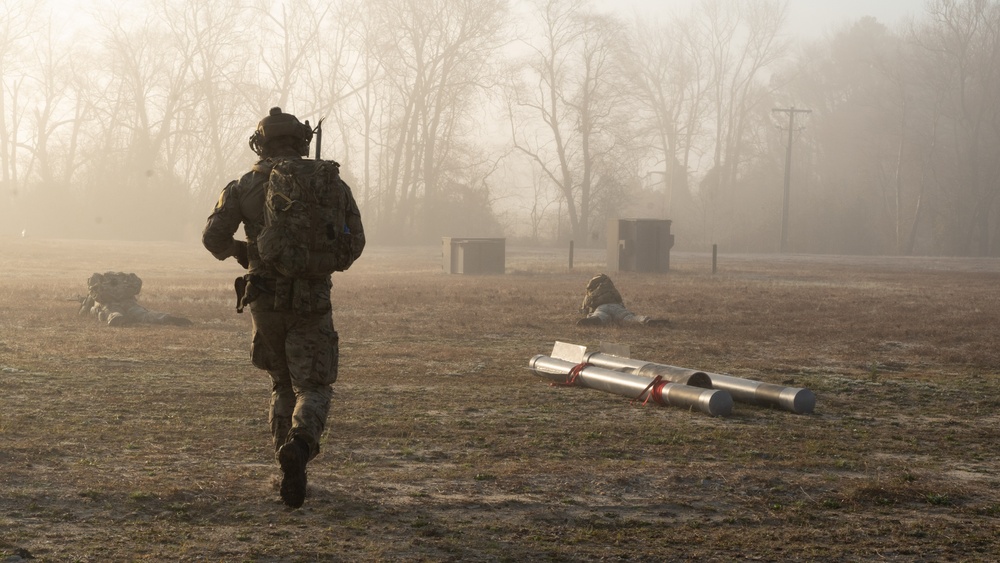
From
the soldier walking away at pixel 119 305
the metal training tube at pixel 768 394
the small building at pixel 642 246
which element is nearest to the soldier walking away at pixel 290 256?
the metal training tube at pixel 768 394

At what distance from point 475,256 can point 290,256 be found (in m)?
23.3

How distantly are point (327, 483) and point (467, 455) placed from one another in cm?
114

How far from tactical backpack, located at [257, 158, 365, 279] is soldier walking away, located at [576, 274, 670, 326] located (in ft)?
33.3

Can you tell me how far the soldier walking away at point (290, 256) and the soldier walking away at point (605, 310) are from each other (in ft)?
32.9

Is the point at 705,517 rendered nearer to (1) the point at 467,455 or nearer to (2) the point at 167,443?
(1) the point at 467,455

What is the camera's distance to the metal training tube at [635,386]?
8.16 m

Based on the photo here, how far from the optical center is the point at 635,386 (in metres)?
8.80

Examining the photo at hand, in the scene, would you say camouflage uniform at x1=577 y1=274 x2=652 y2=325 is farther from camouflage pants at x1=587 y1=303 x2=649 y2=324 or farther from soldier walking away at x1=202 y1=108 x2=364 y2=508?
soldier walking away at x1=202 y1=108 x2=364 y2=508

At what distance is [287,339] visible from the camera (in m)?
5.33

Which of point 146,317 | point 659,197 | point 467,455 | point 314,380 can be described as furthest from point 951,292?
point 659,197

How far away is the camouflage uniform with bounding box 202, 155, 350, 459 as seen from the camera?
5.23 m

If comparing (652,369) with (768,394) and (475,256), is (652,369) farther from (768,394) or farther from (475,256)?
(475,256)

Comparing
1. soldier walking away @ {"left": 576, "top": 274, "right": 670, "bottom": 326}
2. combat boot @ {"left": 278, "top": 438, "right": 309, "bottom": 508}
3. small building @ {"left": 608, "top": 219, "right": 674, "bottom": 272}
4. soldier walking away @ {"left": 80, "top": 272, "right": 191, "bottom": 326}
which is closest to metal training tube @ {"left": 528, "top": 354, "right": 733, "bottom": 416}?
combat boot @ {"left": 278, "top": 438, "right": 309, "bottom": 508}

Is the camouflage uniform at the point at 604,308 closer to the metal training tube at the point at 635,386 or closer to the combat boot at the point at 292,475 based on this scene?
the metal training tube at the point at 635,386
